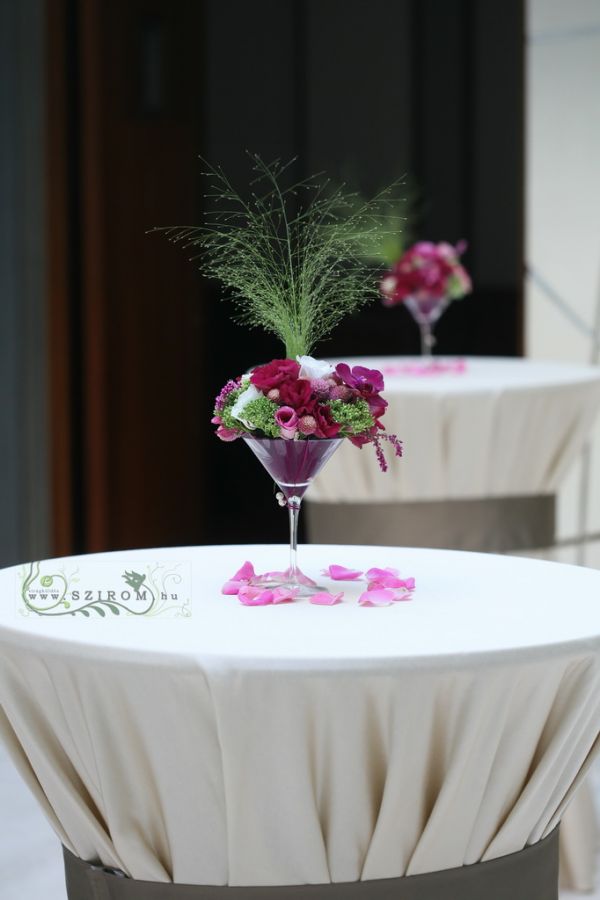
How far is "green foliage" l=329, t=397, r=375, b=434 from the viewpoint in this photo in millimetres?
1640

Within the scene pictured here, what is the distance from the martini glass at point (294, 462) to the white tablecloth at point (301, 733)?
148 millimetres

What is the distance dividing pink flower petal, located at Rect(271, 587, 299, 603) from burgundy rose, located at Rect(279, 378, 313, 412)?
0.70 feet

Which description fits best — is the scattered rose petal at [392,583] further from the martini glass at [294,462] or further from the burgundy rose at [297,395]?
the burgundy rose at [297,395]

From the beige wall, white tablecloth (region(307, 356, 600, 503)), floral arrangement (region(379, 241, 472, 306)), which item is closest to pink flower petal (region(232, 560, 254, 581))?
white tablecloth (region(307, 356, 600, 503))

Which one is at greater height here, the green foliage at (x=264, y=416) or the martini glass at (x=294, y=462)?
the green foliage at (x=264, y=416)

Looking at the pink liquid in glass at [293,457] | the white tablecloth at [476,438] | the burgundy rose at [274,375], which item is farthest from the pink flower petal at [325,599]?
the white tablecloth at [476,438]

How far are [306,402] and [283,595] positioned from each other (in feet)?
0.73

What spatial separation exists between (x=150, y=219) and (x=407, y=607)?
13.8 ft

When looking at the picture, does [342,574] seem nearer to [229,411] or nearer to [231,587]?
A: [231,587]

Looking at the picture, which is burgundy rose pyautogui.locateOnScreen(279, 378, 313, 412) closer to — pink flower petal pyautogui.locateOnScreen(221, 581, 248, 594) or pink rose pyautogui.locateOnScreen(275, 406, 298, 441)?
pink rose pyautogui.locateOnScreen(275, 406, 298, 441)

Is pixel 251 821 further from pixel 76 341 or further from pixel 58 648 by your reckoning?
pixel 76 341

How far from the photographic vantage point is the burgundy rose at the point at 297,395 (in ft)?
5.32

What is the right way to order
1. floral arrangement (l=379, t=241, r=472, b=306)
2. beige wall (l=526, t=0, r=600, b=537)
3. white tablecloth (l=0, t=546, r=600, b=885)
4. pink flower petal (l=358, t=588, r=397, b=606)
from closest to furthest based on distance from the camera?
white tablecloth (l=0, t=546, r=600, b=885)
pink flower petal (l=358, t=588, r=397, b=606)
floral arrangement (l=379, t=241, r=472, b=306)
beige wall (l=526, t=0, r=600, b=537)

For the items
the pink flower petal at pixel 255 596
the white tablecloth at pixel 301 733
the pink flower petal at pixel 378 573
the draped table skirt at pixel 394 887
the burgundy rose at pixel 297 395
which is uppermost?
the burgundy rose at pixel 297 395
